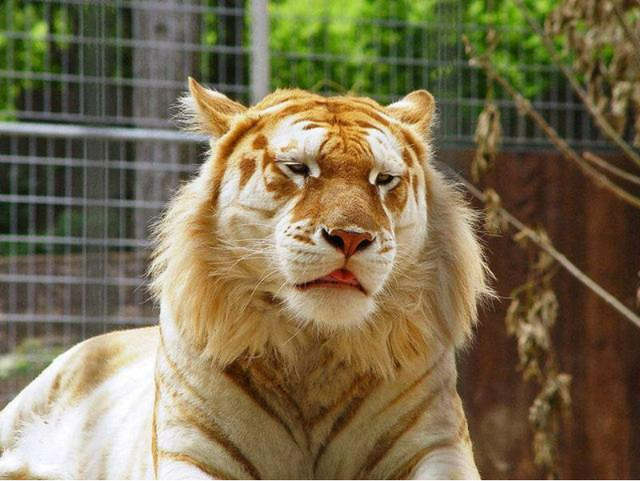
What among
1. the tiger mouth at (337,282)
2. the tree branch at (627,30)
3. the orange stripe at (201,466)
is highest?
the tree branch at (627,30)

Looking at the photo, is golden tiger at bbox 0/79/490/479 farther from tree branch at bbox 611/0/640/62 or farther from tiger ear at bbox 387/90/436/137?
tree branch at bbox 611/0/640/62

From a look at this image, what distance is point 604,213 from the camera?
16.4ft

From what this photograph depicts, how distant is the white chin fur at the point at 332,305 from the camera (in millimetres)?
2010

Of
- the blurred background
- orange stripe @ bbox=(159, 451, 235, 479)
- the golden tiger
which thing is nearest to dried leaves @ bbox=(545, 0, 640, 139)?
the blurred background

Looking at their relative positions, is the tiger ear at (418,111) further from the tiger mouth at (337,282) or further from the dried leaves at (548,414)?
the dried leaves at (548,414)

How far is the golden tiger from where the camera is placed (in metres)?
2.03

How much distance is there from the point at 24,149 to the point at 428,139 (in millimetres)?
3210

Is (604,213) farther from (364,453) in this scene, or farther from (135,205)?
(364,453)

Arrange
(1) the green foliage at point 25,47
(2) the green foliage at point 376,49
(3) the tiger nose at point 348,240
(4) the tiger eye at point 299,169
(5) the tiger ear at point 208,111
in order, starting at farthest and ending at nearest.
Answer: (1) the green foliage at point 25,47, (2) the green foliage at point 376,49, (5) the tiger ear at point 208,111, (4) the tiger eye at point 299,169, (3) the tiger nose at point 348,240

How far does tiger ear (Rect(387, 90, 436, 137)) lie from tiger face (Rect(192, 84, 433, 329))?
0.22ft

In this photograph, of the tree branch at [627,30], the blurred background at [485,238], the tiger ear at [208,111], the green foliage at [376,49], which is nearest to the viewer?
the tiger ear at [208,111]

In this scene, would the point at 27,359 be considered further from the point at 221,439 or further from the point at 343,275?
the point at 343,275

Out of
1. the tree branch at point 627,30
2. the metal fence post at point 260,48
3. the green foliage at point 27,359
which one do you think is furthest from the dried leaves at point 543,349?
the green foliage at point 27,359

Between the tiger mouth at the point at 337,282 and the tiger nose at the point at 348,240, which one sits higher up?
the tiger nose at the point at 348,240
